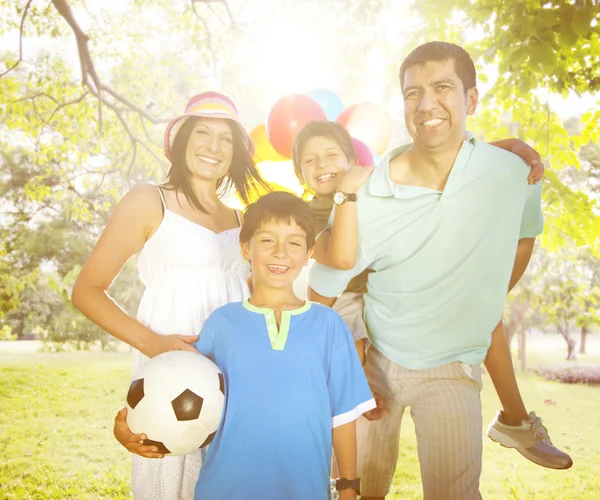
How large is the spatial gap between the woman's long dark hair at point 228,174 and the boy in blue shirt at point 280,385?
45cm

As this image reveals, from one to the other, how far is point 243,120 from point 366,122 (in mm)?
5348

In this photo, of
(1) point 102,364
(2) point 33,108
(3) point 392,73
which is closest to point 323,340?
(3) point 392,73

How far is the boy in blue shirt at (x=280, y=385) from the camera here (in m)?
1.66

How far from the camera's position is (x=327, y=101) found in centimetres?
343

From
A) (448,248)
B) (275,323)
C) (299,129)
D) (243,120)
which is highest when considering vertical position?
(243,120)

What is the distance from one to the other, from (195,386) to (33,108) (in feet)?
23.2

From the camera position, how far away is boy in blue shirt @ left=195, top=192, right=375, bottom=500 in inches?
65.5

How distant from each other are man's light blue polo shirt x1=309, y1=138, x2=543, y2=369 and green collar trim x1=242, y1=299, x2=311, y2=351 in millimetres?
373

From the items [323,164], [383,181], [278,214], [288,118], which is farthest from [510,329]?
[278,214]

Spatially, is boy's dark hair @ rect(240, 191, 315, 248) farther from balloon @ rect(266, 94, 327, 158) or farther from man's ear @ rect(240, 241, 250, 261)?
balloon @ rect(266, 94, 327, 158)

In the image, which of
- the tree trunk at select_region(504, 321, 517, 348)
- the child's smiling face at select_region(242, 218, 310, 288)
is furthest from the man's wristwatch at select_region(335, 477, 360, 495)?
the tree trunk at select_region(504, 321, 517, 348)

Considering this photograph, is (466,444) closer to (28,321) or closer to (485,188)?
(485,188)

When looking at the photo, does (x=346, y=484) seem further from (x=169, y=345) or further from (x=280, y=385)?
(x=169, y=345)

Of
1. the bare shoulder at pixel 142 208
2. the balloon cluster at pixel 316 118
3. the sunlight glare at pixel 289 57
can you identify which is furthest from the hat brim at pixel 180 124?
the sunlight glare at pixel 289 57
